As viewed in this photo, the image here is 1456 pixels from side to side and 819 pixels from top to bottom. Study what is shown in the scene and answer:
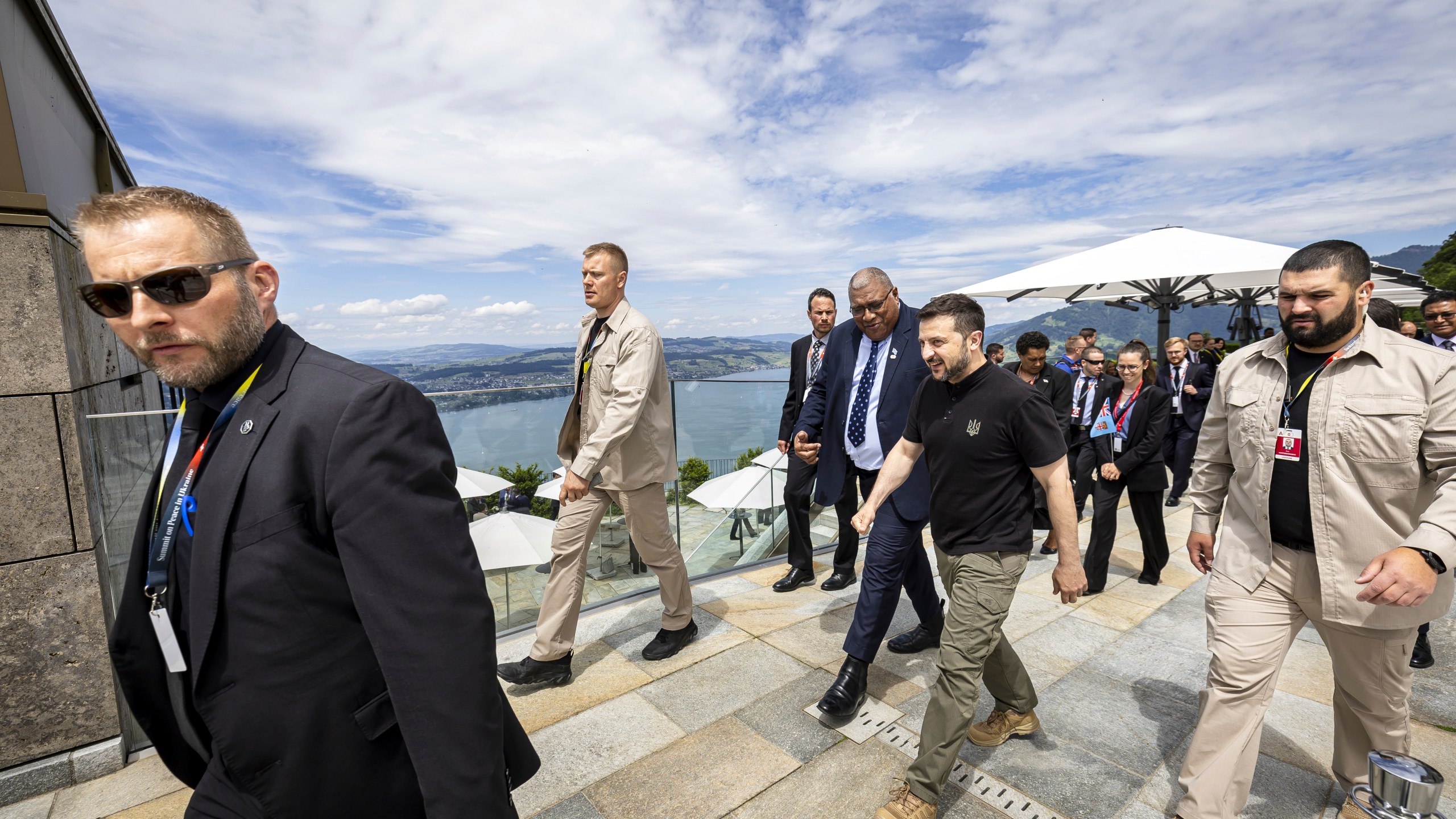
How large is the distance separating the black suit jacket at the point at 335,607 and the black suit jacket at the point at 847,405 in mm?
2429

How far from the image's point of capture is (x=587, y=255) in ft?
12.0

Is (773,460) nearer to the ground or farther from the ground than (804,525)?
farther from the ground

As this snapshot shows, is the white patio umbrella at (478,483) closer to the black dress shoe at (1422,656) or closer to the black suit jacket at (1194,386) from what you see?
the black dress shoe at (1422,656)

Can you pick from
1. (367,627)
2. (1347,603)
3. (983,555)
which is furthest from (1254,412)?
(367,627)

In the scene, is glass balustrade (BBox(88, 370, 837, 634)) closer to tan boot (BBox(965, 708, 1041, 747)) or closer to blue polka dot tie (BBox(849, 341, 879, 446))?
blue polka dot tie (BBox(849, 341, 879, 446))

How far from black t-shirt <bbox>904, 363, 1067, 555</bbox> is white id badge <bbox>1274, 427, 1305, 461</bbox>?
26.3 inches

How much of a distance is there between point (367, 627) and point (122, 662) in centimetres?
52

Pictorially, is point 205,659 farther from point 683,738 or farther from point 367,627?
point 683,738

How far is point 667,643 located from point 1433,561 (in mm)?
3207

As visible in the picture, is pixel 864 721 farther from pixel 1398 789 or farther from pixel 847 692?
pixel 1398 789

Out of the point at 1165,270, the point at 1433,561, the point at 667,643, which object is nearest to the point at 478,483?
the point at 667,643

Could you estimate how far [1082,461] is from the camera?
239 inches

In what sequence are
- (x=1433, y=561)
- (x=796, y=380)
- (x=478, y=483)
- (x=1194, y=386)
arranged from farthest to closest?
(x=1194, y=386)
(x=796, y=380)
(x=478, y=483)
(x=1433, y=561)

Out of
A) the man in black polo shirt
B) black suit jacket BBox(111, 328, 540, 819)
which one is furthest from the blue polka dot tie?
black suit jacket BBox(111, 328, 540, 819)
